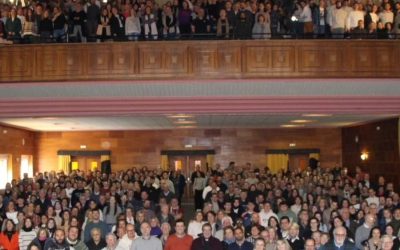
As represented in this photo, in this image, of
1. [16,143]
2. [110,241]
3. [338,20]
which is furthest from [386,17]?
[16,143]

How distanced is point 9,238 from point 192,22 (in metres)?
7.92

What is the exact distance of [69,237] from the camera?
32.6 feet

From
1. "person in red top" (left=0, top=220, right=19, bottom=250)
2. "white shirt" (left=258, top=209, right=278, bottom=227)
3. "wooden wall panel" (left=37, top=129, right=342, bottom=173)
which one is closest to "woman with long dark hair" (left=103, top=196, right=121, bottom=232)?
"person in red top" (left=0, top=220, right=19, bottom=250)

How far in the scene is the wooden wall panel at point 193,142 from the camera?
2723cm

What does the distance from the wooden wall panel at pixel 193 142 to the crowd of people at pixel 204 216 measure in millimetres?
7050

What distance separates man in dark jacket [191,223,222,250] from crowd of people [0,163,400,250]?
2 centimetres

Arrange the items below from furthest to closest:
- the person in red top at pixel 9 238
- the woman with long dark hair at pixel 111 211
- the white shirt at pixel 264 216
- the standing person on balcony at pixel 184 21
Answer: the standing person on balcony at pixel 184 21 → the woman with long dark hair at pixel 111 211 → the white shirt at pixel 264 216 → the person in red top at pixel 9 238

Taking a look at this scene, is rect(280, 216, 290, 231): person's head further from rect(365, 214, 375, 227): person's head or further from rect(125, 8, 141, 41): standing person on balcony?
rect(125, 8, 141, 41): standing person on balcony

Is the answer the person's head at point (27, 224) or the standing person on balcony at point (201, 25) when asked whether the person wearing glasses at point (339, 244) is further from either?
the standing person on balcony at point (201, 25)

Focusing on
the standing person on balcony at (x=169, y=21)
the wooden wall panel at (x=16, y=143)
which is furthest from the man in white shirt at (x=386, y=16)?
the wooden wall panel at (x=16, y=143)

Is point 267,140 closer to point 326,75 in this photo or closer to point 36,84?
point 326,75

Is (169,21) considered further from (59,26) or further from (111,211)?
(111,211)

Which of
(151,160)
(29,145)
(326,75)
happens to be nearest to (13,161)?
(29,145)

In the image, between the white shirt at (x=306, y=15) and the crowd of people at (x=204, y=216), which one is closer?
the crowd of people at (x=204, y=216)
